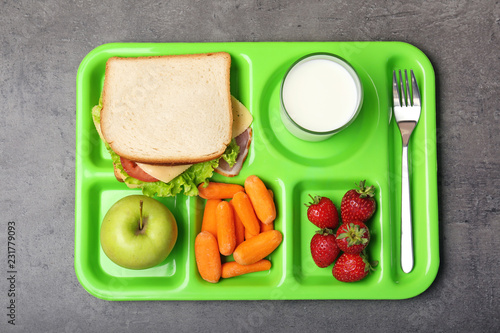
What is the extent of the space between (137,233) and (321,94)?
68 centimetres

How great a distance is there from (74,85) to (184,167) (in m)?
0.52

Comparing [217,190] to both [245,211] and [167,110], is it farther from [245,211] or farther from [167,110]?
[167,110]

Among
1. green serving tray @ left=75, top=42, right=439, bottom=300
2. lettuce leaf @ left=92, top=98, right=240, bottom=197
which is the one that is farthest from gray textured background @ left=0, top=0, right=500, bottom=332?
lettuce leaf @ left=92, top=98, right=240, bottom=197

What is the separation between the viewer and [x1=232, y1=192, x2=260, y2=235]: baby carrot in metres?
1.28

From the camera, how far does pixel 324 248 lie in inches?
49.0

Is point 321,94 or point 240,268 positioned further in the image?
point 240,268

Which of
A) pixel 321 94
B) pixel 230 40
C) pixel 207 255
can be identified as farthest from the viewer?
pixel 230 40

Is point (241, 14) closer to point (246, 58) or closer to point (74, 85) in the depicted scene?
point (246, 58)

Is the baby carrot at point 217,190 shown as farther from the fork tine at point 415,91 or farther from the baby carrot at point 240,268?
the fork tine at point 415,91

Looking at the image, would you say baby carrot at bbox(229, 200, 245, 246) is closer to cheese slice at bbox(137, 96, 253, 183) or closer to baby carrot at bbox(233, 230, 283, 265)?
baby carrot at bbox(233, 230, 283, 265)

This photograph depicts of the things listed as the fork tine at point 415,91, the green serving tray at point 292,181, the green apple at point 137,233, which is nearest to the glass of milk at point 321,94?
the green serving tray at point 292,181

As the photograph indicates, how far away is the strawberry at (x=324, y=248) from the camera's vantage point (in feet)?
4.08

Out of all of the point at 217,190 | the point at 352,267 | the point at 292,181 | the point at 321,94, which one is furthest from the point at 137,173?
the point at 352,267

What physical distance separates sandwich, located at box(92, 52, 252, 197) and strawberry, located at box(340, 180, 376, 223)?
383mm
